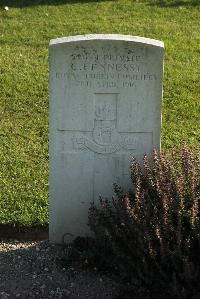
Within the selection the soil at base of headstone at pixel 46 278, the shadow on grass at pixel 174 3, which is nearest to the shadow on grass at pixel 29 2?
the shadow on grass at pixel 174 3

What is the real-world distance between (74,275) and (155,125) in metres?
1.31

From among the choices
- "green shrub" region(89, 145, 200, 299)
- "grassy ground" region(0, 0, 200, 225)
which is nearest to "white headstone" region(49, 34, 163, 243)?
"green shrub" region(89, 145, 200, 299)

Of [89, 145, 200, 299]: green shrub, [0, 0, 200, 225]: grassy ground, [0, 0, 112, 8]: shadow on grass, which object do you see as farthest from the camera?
[0, 0, 112, 8]: shadow on grass

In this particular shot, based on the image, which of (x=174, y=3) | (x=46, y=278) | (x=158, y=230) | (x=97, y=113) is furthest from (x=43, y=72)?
(x=158, y=230)

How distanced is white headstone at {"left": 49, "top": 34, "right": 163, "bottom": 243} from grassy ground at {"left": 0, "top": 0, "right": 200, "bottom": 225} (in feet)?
2.48

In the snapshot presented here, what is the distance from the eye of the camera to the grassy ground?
21.4 ft

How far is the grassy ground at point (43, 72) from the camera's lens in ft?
21.4

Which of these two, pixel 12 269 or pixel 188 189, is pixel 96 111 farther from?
pixel 12 269

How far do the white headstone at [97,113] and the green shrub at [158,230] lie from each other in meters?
0.29

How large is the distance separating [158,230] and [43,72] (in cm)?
508

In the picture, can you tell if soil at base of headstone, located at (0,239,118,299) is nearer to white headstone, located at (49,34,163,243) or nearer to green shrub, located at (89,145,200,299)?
green shrub, located at (89,145,200,299)

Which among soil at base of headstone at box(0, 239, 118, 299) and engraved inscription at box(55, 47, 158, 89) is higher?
engraved inscription at box(55, 47, 158, 89)

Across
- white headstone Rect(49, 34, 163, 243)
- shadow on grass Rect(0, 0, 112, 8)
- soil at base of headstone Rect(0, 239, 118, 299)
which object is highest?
shadow on grass Rect(0, 0, 112, 8)

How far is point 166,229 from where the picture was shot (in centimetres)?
453
